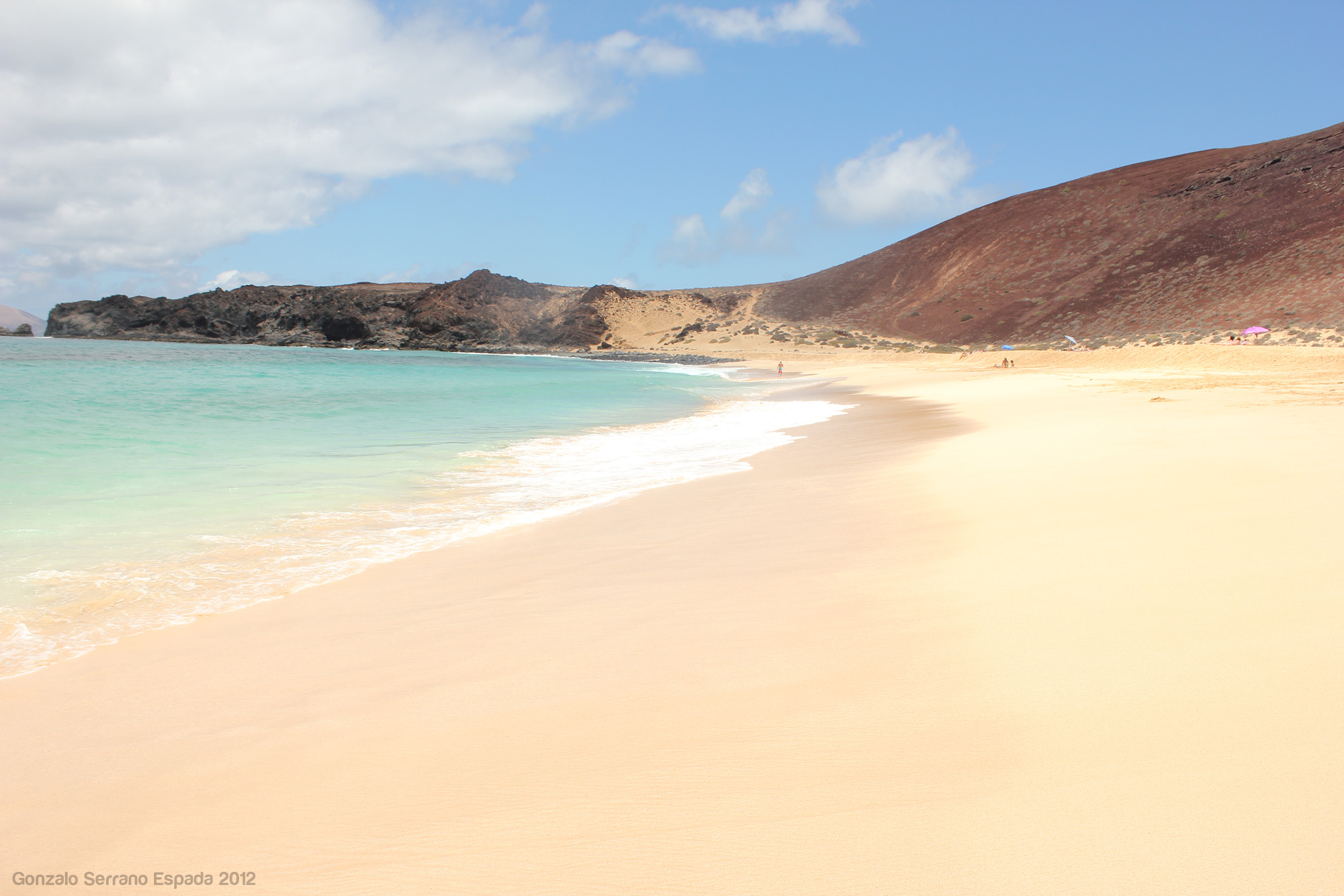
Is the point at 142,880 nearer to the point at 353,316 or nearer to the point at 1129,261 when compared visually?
the point at 1129,261

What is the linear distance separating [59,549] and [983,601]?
5.82 meters

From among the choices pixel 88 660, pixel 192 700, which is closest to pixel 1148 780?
pixel 192 700

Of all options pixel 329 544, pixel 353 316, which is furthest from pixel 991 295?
pixel 353 316

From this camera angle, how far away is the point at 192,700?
2.77 meters

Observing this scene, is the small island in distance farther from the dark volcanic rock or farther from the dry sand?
the dry sand

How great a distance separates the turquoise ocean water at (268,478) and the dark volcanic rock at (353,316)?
57.9 meters

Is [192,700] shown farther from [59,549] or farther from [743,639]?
[59,549]

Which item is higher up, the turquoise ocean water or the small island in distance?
Answer: the small island in distance

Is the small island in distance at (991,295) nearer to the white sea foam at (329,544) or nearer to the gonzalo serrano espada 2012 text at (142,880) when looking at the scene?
the white sea foam at (329,544)

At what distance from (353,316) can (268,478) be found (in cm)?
8048

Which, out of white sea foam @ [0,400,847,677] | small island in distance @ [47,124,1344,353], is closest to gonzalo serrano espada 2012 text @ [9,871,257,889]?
white sea foam @ [0,400,847,677]

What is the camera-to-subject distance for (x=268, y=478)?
303 inches

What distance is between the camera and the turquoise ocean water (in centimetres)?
421

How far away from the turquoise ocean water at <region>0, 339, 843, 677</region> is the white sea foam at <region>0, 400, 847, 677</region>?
0.02 m
